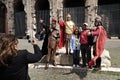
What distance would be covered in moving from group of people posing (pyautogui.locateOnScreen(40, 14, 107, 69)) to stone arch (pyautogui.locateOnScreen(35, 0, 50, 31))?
13516mm

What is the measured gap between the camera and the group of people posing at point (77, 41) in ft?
28.9

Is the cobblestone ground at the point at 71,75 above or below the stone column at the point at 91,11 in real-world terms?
below

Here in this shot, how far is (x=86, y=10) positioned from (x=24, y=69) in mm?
18580

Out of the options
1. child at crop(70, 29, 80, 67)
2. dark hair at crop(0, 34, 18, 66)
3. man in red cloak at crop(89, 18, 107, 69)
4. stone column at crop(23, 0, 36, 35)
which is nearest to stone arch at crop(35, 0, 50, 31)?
stone column at crop(23, 0, 36, 35)

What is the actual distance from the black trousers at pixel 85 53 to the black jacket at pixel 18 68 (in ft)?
17.8

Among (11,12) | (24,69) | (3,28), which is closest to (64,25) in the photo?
(24,69)

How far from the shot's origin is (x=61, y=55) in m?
9.77

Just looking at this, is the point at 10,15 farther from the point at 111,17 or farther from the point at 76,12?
the point at 111,17

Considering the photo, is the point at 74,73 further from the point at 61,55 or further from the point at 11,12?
the point at 11,12

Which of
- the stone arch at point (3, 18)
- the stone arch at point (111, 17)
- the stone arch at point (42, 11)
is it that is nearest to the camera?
the stone arch at point (111, 17)

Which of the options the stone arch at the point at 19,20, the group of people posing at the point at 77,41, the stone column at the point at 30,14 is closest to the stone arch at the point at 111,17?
the stone column at the point at 30,14

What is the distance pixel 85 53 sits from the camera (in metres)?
9.02

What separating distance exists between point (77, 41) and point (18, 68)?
6173 mm

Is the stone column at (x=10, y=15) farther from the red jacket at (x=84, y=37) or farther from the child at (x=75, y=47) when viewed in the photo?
the red jacket at (x=84, y=37)
